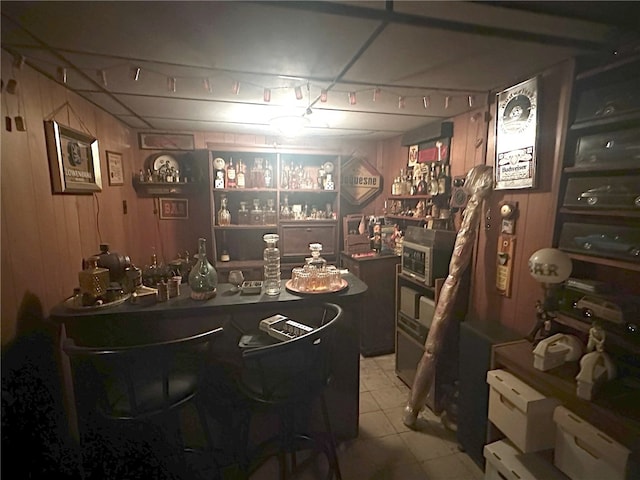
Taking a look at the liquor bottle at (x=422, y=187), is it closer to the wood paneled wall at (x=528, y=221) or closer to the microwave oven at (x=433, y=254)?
the microwave oven at (x=433, y=254)

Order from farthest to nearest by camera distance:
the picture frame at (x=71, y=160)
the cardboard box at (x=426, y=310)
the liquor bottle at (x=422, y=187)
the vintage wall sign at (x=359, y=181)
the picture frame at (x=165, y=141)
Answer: the vintage wall sign at (x=359, y=181), the picture frame at (x=165, y=141), the liquor bottle at (x=422, y=187), the cardboard box at (x=426, y=310), the picture frame at (x=71, y=160)

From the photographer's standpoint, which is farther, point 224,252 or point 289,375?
point 224,252

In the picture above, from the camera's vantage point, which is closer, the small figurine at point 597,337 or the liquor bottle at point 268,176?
the small figurine at point 597,337

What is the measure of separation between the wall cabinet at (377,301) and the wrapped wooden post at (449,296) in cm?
91

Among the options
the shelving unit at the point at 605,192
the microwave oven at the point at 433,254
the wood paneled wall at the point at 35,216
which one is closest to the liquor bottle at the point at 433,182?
the microwave oven at the point at 433,254

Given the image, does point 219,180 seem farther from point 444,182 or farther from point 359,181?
point 444,182

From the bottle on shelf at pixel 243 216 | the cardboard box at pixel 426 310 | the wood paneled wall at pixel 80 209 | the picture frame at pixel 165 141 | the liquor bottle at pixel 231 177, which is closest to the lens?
the wood paneled wall at pixel 80 209

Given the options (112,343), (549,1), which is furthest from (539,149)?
(112,343)

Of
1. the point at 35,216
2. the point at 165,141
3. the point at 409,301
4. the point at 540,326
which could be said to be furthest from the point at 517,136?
the point at 165,141

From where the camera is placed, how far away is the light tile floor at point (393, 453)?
1.85 m

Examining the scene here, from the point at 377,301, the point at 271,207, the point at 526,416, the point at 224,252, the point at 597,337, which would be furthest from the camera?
the point at 271,207

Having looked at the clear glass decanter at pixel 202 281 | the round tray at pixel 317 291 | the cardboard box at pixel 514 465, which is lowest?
the cardboard box at pixel 514 465

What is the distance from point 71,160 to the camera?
1.93 metres

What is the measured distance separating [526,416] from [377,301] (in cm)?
176
